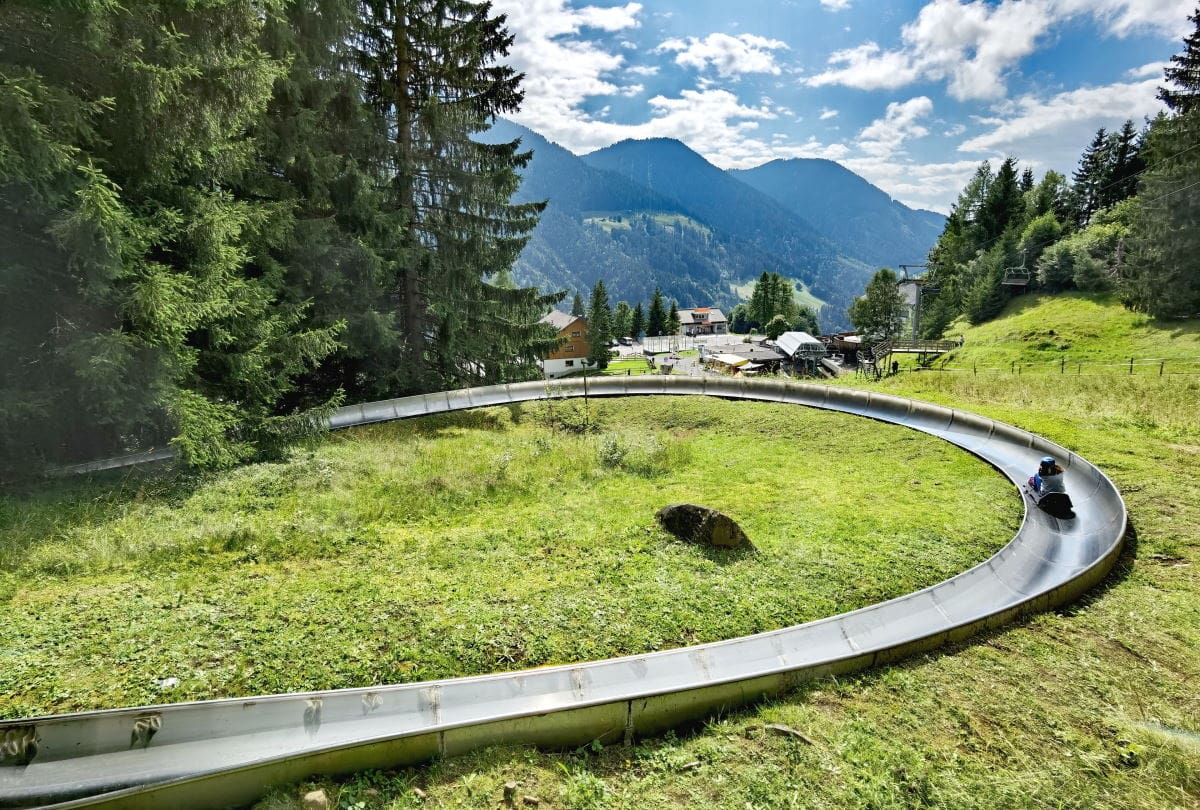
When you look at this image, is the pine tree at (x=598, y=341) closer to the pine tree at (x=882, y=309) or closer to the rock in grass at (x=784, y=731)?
the pine tree at (x=882, y=309)

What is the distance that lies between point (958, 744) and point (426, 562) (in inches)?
268

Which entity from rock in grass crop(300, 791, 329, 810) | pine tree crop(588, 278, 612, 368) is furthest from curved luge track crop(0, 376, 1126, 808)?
pine tree crop(588, 278, 612, 368)

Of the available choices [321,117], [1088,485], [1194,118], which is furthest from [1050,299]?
[321,117]

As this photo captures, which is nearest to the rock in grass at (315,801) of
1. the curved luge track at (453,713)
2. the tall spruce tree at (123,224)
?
the curved luge track at (453,713)

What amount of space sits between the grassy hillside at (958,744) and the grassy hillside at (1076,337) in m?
23.7

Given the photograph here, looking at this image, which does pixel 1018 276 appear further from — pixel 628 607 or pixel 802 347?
pixel 628 607

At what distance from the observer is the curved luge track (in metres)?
4.31

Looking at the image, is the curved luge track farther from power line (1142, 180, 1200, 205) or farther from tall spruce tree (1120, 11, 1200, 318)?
power line (1142, 180, 1200, 205)

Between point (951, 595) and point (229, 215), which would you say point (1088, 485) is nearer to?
point (951, 595)

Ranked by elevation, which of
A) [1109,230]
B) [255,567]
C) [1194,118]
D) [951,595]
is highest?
[1194,118]

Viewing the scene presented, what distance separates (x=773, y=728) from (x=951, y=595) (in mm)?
4010

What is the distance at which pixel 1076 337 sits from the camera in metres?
34.4

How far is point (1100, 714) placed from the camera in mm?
5020

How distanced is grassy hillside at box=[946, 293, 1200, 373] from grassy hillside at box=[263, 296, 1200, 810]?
2367 cm
